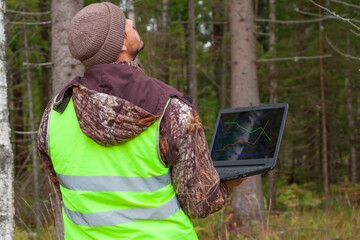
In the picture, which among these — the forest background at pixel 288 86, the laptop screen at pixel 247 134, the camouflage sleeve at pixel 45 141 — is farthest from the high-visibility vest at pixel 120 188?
the forest background at pixel 288 86

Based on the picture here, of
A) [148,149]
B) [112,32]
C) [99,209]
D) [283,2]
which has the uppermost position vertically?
[283,2]

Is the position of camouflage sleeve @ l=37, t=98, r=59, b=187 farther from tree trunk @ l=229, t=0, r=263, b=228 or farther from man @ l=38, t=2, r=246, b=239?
tree trunk @ l=229, t=0, r=263, b=228

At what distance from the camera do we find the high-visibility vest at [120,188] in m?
1.69

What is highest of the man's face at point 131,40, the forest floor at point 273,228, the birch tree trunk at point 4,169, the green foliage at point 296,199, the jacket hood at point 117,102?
the man's face at point 131,40

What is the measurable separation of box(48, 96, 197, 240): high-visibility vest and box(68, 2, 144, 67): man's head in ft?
0.86

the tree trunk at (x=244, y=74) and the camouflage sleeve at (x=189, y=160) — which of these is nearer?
the camouflage sleeve at (x=189, y=160)

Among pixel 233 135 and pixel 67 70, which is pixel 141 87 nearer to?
pixel 233 135

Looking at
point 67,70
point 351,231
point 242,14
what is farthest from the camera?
point 242,14

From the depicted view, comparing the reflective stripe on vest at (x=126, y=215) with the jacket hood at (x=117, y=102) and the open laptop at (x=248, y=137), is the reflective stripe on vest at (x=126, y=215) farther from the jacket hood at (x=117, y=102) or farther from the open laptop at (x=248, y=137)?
the open laptop at (x=248, y=137)

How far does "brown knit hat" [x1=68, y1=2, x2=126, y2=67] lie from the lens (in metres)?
1.79

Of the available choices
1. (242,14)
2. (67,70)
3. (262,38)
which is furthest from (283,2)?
(67,70)

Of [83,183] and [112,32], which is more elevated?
[112,32]

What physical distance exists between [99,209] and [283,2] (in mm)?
14435

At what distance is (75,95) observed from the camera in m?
1.76
